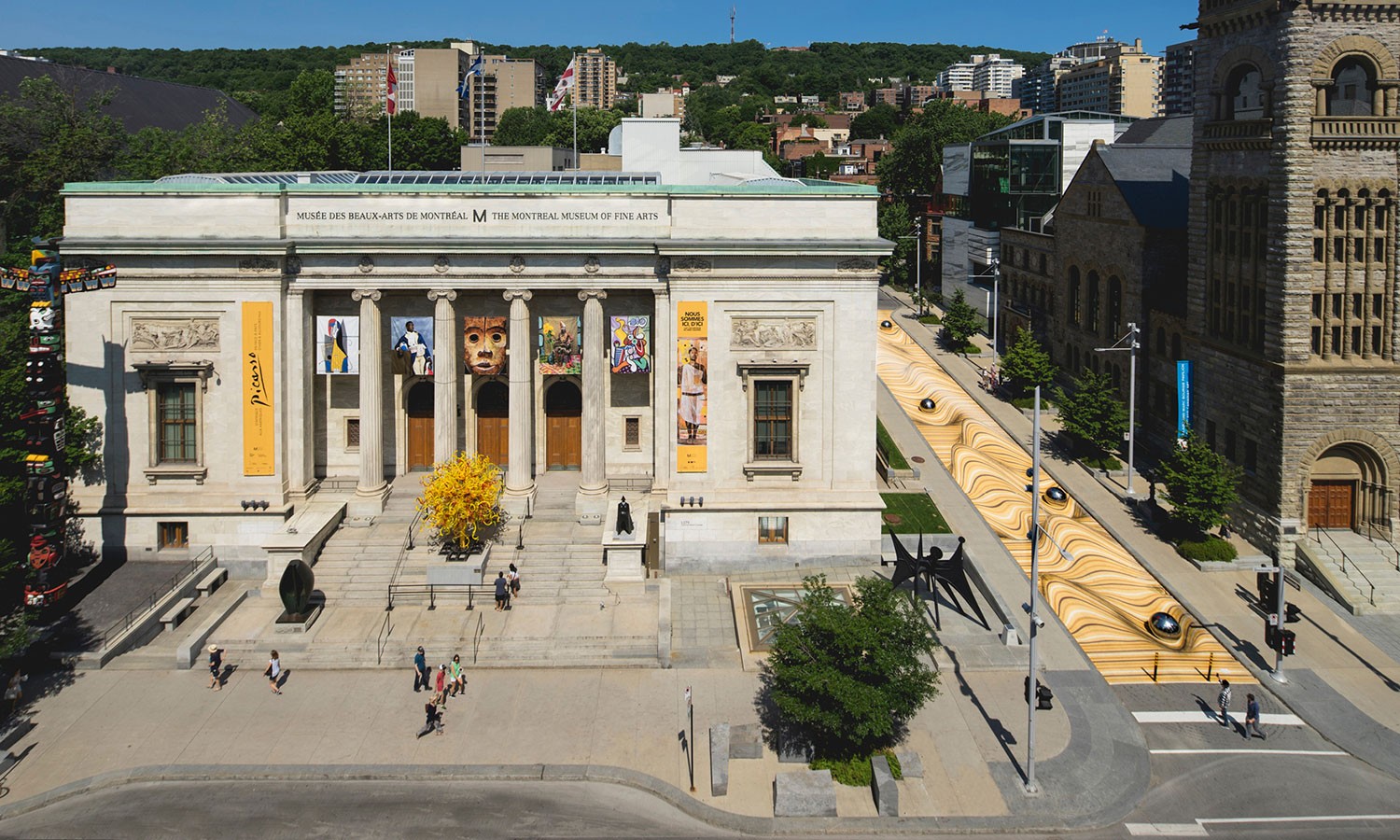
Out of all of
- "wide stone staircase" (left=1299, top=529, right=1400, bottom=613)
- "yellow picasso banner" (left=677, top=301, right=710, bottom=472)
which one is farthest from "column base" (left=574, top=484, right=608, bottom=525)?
"wide stone staircase" (left=1299, top=529, right=1400, bottom=613)

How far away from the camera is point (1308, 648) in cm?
3984

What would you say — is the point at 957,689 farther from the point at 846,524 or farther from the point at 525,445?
the point at 525,445

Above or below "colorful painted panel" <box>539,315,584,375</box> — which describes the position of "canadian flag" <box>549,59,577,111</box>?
above

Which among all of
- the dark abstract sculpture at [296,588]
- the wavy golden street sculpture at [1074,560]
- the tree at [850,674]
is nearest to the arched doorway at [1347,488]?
the wavy golden street sculpture at [1074,560]

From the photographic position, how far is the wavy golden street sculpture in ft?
129

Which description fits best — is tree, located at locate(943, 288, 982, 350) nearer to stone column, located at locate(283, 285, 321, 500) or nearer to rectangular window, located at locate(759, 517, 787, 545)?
rectangular window, located at locate(759, 517, 787, 545)

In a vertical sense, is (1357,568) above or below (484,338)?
below

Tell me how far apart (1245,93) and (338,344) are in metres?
45.5

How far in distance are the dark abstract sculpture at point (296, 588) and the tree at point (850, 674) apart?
18362 mm

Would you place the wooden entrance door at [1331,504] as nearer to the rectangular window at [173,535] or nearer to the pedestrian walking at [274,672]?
the pedestrian walking at [274,672]

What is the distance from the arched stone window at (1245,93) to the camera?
51.1 meters

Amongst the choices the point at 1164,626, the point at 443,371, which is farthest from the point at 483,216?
the point at 1164,626

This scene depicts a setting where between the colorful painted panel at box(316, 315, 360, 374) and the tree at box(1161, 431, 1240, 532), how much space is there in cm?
3587

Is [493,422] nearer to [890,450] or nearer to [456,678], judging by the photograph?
[456,678]
